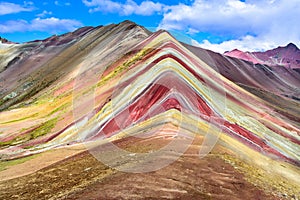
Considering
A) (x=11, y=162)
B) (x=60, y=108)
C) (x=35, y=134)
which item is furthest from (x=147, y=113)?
(x=60, y=108)

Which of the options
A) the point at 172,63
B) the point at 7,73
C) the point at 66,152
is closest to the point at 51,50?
the point at 7,73

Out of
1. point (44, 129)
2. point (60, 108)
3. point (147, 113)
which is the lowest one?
point (44, 129)

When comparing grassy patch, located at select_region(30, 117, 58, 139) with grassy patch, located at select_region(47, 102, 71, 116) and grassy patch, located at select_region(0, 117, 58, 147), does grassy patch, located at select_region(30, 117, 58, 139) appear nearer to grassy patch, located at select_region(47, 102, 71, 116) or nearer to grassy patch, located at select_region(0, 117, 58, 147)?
grassy patch, located at select_region(0, 117, 58, 147)

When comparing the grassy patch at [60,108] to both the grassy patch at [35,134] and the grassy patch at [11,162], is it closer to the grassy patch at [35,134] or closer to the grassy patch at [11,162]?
the grassy patch at [35,134]

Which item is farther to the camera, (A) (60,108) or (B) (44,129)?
(A) (60,108)

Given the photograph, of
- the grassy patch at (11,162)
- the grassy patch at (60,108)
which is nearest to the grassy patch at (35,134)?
the grassy patch at (60,108)

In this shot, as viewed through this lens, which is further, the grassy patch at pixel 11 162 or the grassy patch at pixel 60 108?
the grassy patch at pixel 60 108

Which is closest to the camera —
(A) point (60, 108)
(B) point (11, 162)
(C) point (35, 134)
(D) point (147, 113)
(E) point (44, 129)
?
(D) point (147, 113)

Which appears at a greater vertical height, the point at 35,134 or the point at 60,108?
the point at 60,108

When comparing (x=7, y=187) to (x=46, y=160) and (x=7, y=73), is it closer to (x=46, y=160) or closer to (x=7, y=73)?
(x=46, y=160)

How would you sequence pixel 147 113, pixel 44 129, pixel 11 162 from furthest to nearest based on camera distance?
pixel 44 129 → pixel 11 162 → pixel 147 113

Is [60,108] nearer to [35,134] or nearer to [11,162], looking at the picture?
[35,134]
